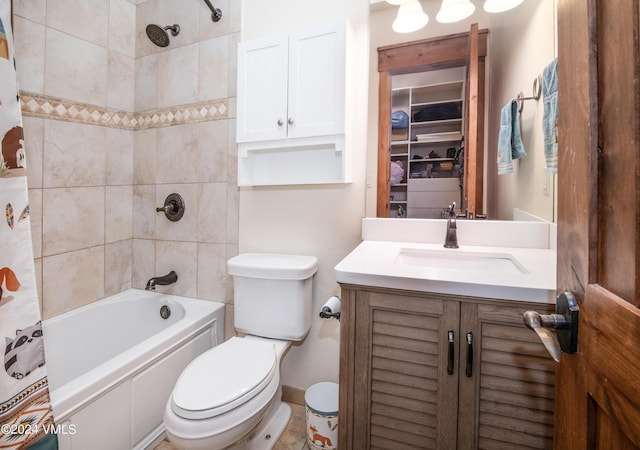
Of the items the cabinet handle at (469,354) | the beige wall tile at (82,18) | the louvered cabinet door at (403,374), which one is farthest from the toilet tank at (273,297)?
the beige wall tile at (82,18)

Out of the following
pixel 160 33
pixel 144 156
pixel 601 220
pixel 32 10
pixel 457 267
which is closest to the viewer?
pixel 601 220

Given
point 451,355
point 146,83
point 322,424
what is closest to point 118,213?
point 146,83

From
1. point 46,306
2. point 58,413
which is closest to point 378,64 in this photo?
point 58,413

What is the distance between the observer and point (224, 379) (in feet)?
3.69

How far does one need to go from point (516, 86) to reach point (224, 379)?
170cm

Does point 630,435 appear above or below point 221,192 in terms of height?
below

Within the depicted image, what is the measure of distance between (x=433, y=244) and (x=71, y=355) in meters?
1.92

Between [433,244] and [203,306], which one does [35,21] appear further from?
[433,244]

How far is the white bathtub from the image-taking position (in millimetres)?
1083

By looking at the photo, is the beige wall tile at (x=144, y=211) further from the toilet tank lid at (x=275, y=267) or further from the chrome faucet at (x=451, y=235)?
the chrome faucet at (x=451, y=235)

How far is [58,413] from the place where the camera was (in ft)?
3.24

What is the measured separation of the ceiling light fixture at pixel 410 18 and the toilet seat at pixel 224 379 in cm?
163

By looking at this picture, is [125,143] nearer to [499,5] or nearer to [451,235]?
[451,235]

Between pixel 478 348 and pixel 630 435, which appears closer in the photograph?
pixel 630 435
